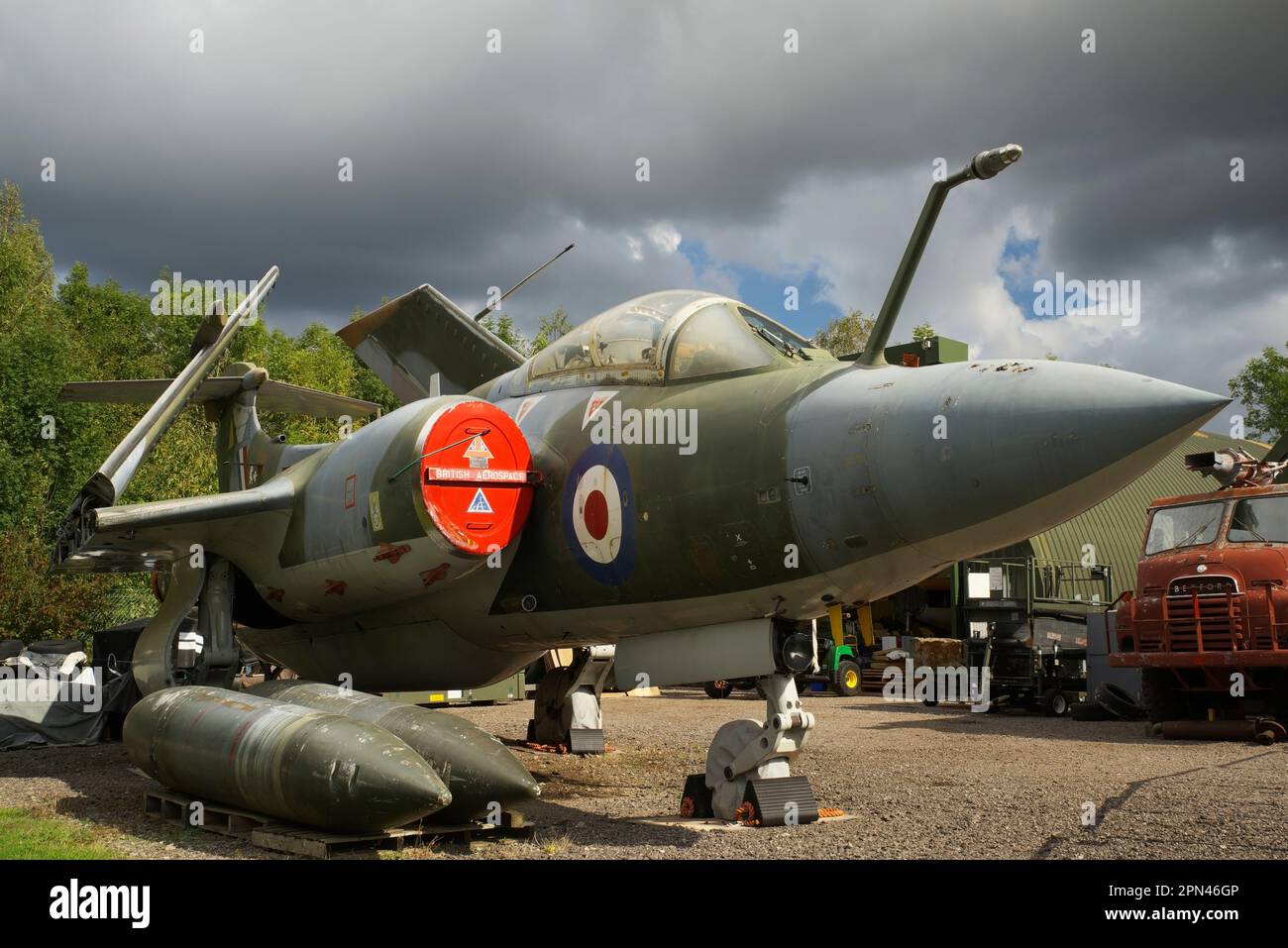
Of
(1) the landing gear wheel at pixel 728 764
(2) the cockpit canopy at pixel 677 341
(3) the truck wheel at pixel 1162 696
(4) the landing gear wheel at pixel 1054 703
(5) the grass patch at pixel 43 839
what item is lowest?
(4) the landing gear wheel at pixel 1054 703

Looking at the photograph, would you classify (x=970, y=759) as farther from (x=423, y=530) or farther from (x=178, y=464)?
(x=178, y=464)

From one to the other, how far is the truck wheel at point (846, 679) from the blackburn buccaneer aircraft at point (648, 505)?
17.9 m

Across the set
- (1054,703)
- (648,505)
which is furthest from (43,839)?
A: (1054,703)

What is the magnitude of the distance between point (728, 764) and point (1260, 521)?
35.6 ft

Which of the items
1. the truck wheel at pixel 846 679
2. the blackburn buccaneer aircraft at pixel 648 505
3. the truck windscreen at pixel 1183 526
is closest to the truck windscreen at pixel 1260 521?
the truck windscreen at pixel 1183 526

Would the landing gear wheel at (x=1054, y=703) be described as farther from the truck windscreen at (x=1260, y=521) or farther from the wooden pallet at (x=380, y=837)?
the wooden pallet at (x=380, y=837)

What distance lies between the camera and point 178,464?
34.6 m

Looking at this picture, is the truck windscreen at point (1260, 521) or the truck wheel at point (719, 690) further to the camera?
the truck wheel at point (719, 690)

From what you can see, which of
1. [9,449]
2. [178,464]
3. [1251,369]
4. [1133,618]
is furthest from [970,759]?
[1251,369]

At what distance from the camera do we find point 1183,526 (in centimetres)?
1596

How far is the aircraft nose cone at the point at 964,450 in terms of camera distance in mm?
5859

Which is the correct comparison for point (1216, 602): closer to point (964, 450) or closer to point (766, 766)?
point (766, 766)
